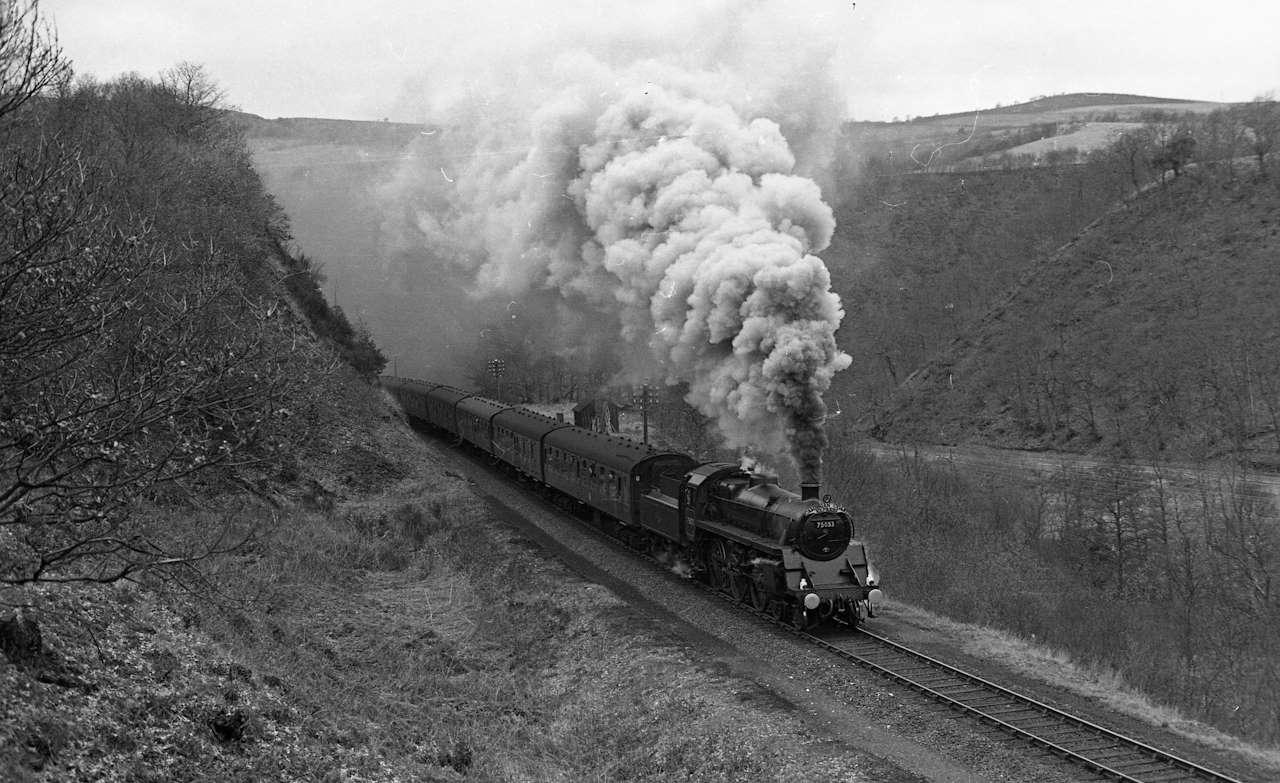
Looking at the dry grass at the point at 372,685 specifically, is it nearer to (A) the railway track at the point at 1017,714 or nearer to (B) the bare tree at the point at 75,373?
(B) the bare tree at the point at 75,373

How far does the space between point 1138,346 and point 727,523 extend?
51.7m

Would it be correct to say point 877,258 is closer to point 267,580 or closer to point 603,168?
point 603,168

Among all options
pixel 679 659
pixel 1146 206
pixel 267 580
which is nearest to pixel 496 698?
pixel 679 659

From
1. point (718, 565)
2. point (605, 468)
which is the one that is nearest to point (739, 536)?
point (718, 565)

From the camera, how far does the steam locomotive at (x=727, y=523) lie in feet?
56.9

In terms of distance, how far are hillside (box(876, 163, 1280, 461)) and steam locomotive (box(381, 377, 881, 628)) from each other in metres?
38.2

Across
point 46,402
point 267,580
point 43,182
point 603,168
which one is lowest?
point 267,580

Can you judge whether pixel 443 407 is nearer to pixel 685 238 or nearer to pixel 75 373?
pixel 685 238

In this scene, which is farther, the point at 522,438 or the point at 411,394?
the point at 411,394

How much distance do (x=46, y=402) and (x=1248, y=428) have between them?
55710mm

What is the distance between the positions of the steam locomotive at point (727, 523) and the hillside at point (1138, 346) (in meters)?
38.2

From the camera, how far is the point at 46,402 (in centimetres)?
720

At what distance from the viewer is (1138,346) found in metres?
61.7

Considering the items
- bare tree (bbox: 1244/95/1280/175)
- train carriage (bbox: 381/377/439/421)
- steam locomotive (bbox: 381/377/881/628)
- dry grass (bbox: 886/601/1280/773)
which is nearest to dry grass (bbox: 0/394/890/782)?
steam locomotive (bbox: 381/377/881/628)
